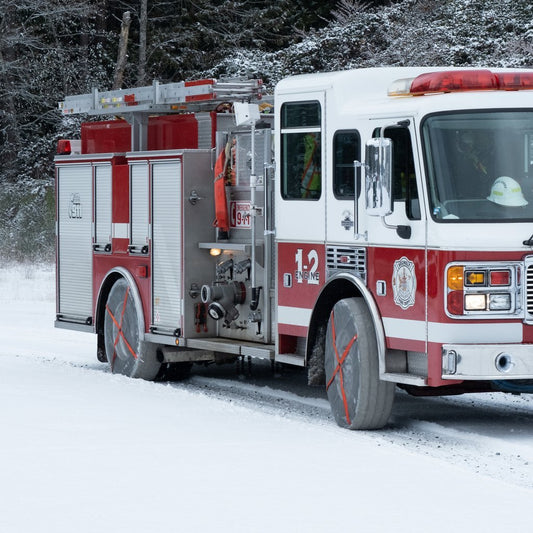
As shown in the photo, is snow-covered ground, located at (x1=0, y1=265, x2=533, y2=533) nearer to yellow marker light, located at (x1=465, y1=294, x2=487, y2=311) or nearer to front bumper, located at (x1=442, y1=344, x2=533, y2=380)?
front bumper, located at (x1=442, y1=344, x2=533, y2=380)

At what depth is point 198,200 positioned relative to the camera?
41.0 ft

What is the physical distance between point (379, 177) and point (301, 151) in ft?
4.95

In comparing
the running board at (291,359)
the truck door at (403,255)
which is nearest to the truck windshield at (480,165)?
the truck door at (403,255)

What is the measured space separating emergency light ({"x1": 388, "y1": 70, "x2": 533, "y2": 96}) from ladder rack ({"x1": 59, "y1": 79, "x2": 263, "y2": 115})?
311 cm

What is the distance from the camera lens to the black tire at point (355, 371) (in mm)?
9922

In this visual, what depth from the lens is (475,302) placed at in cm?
916

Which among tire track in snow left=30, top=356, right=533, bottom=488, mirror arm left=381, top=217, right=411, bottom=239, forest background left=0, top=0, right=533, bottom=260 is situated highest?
forest background left=0, top=0, right=533, bottom=260

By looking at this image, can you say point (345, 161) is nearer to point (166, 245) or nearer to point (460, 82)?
point (460, 82)

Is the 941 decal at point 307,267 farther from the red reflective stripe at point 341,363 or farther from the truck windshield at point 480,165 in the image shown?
the truck windshield at point 480,165

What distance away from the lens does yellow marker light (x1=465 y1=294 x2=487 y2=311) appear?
914cm

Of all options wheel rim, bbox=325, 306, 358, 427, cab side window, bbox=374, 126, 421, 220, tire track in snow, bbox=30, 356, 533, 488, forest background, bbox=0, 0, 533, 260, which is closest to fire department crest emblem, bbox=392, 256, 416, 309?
cab side window, bbox=374, 126, 421, 220

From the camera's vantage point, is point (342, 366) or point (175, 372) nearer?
point (342, 366)

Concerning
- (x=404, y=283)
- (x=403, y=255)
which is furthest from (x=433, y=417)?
(x=403, y=255)

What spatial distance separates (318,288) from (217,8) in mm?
26786
